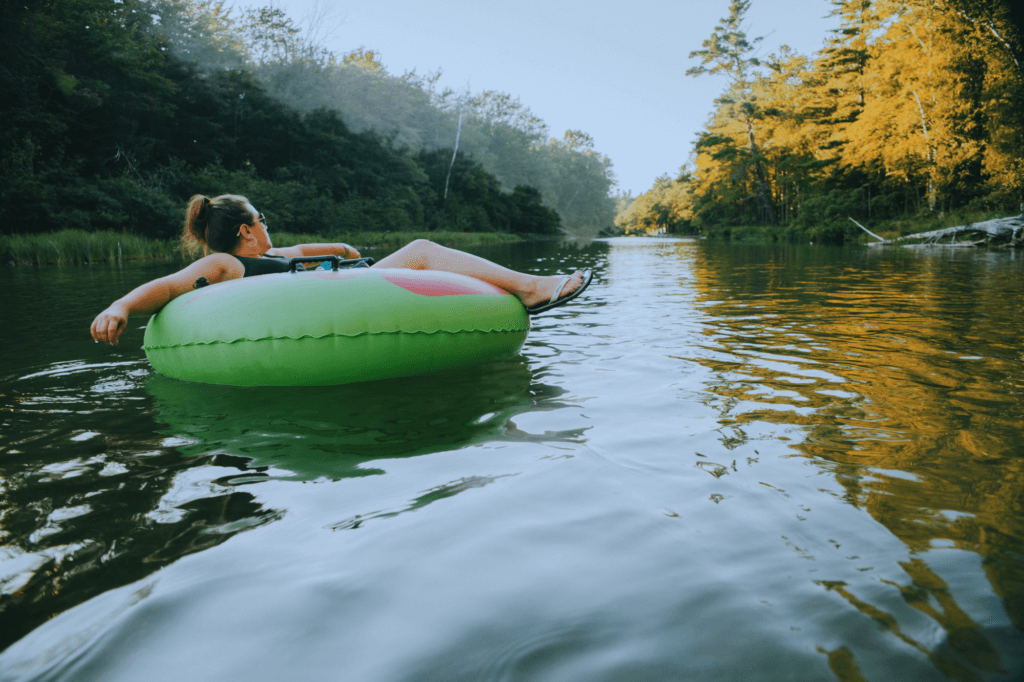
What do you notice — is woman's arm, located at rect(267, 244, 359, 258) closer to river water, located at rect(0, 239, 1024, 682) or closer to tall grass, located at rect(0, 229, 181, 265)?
river water, located at rect(0, 239, 1024, 682)

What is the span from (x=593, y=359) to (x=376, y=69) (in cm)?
4374

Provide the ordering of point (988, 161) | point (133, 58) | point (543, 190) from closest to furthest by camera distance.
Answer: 1. point (988, 161)
2. point (133, 58)
3. point (543, 190)

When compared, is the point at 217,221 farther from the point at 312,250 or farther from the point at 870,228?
the point at 870,228

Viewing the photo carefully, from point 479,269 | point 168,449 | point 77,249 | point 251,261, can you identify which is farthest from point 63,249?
point 168,449

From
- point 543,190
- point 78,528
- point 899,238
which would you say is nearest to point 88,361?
point 78,528

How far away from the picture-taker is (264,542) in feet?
5.68

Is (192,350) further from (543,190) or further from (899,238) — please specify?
(543,190)

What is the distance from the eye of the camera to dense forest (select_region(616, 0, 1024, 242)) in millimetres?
19984

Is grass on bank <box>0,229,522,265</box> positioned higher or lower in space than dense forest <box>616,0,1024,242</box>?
lower

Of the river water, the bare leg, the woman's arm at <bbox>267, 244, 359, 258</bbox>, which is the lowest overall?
the river water

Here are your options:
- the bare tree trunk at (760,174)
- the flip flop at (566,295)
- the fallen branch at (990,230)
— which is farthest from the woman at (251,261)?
the bare tree trunk at (760,174)

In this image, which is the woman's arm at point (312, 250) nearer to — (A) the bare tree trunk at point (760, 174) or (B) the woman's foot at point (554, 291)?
(B) the woman's foot at point (554, 291)

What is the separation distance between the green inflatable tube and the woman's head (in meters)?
0.57

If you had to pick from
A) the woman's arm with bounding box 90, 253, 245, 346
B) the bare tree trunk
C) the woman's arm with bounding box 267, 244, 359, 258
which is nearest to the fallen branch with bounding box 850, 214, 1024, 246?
the bare tree trunk
